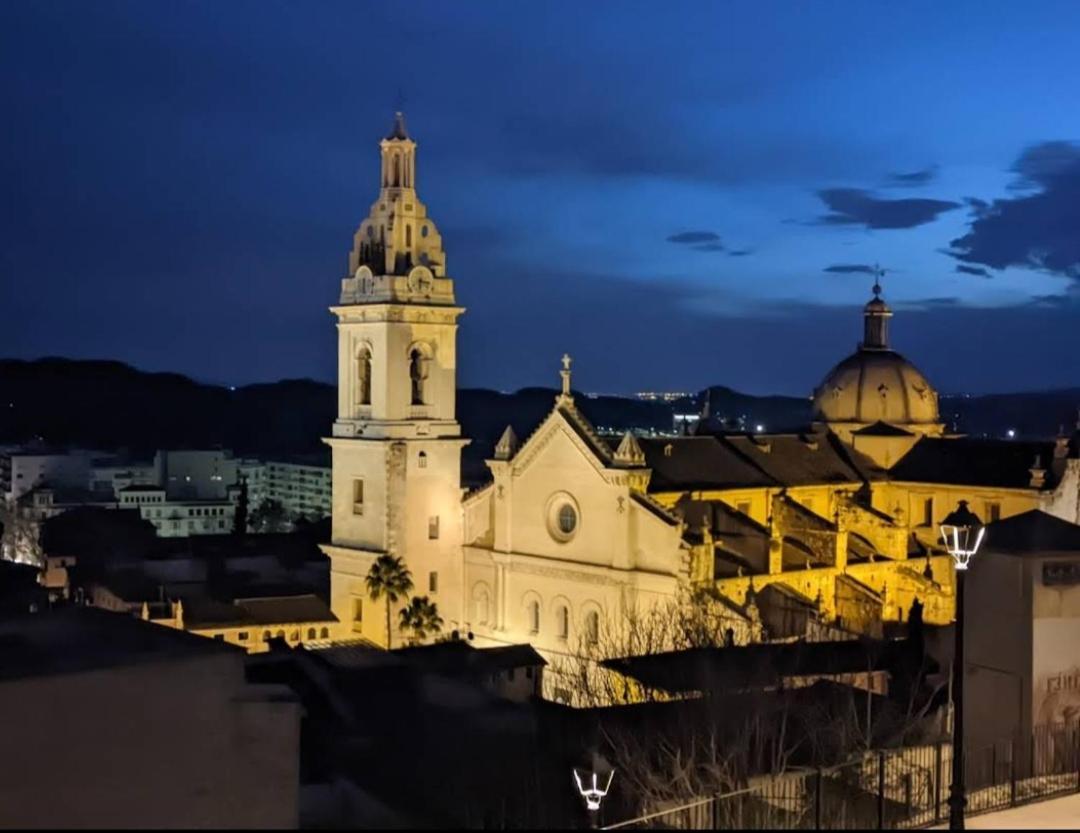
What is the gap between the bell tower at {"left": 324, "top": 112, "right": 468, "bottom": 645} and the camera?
194 ft

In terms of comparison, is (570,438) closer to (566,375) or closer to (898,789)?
(566,375)

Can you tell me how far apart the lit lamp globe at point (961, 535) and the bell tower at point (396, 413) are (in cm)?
4241

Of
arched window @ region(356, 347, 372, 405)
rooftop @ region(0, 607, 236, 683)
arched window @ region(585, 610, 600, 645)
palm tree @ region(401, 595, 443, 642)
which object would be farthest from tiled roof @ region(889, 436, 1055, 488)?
rooftop @ region(0, 607, 236, 683)

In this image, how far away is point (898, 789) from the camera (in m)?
22.2

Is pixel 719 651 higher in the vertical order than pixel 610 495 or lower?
lower

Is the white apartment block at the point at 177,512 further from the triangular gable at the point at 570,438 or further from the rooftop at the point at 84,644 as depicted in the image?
the rooftop at the point at 84,644

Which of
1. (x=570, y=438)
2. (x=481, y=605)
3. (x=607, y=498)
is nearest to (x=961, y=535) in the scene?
(x=607, y=498)

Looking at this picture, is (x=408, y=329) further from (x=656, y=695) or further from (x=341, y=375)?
(x=656, y=695)

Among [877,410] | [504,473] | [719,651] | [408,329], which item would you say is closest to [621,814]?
[719,651]

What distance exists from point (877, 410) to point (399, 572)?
2447 centimetres

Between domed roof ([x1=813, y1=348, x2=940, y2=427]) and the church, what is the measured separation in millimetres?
106

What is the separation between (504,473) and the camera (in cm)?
5650

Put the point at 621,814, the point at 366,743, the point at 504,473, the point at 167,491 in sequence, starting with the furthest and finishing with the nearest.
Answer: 1. the point at 167,491
2. the point at 504,473
3. the point at 366,743
4. the point at 621,814

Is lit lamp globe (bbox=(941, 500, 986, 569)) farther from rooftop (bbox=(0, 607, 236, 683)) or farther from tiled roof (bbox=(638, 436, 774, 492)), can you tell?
tiled roof (bbox=(638, 436, 774, 492))
